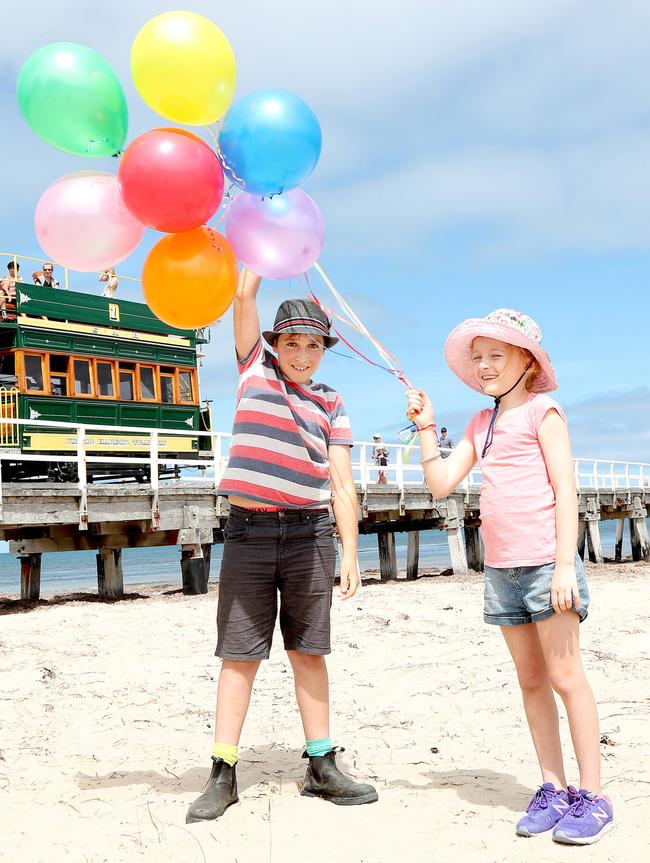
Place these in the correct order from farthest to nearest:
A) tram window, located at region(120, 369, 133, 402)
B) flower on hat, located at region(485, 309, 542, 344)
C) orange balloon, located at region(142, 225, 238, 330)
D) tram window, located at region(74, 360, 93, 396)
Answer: tram window, located at region(120, 369, 133, 402) < tram window, located at region(74, 360, 93, 396) < orange balloon, located at region(142, 225, 238, 330) < flower on hat, located at region(485, 309, 542, 344)

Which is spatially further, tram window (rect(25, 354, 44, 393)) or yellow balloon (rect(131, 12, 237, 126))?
tram window (rect(25, 354, 44, 393))

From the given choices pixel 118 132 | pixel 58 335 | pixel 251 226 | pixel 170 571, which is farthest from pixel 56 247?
pixel 170 571

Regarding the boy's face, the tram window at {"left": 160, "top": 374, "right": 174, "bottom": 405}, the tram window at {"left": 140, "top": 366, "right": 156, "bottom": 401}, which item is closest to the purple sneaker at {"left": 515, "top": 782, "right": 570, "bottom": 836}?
the boy's face

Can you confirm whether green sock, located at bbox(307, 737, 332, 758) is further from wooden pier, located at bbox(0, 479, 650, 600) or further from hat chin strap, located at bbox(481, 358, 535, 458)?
wooden pier, located at bbox(0, 479, 650, 600)

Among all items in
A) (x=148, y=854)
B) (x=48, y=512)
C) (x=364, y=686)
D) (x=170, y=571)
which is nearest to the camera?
(x=148, y=854)

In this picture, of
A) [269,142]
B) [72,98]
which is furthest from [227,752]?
[72,98]

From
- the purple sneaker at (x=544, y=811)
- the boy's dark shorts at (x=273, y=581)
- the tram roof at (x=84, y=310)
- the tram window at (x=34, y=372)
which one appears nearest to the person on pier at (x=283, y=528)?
the boy's dark shorts at (x=273, y=581)

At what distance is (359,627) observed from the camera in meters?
7.56

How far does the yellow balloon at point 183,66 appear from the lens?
10.4ft

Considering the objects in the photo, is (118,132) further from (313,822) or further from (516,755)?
(516,755)

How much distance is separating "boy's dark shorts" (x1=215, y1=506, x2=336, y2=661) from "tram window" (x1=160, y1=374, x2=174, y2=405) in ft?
43.5

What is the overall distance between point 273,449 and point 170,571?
136ft

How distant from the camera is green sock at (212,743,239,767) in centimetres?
317

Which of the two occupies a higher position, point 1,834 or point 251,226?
point 251,226
